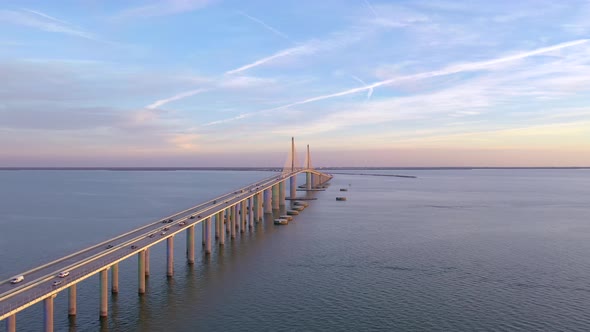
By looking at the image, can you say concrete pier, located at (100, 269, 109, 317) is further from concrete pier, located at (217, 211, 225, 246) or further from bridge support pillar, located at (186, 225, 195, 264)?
concrete pier, located at (217, 211, 225, 246)

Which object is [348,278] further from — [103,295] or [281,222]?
[281,222]

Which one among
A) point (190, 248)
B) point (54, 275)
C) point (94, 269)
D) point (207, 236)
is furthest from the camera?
point (207, 236)

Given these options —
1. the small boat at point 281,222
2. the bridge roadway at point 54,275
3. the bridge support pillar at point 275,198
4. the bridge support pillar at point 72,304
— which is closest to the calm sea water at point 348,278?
the bridge support pillar at point 72,304

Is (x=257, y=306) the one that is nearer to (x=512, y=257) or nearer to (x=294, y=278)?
(x=294, y=278)

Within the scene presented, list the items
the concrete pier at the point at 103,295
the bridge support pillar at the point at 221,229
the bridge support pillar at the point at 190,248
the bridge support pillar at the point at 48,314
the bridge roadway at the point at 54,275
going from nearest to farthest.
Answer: the bridge roadway at the point at 54,275
the bridge support pillar at the point at 48,314
the concrete pier at the point at 103,295
the bridge support pillar at the point at 190,248
the bridge support pillar at the point at 221,229

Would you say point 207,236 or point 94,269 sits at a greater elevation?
point 94,269

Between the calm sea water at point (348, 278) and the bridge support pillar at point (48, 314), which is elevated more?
the bridge support pillar at point (48, 314)

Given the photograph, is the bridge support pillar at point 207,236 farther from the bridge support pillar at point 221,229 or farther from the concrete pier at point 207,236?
the bridge support pillar at point 221,229

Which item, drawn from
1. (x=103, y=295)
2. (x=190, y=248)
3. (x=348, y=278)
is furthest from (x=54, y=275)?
(x=348, y=278)

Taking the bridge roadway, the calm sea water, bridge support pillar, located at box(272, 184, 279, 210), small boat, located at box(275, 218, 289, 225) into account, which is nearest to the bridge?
the bridge roadway

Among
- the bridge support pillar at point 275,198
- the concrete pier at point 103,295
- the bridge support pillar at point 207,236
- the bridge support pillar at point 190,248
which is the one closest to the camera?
the concrete pier at point 103,295

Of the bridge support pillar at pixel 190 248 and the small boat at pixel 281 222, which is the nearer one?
the bridge support pillar at pixel 190 248

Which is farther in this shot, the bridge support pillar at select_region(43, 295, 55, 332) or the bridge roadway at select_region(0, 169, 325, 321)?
the bridge support pillar at select_region(43, 295, 55, 332)

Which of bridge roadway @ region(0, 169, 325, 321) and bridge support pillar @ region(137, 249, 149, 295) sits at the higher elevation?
bridge roadway @ region(0, 169, 325, 321)
